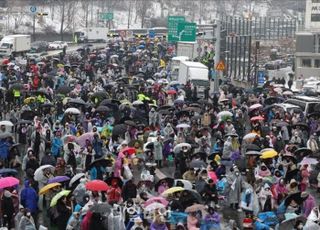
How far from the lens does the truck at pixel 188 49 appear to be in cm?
5617

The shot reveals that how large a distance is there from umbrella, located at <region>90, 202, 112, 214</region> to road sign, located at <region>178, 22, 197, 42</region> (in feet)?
116

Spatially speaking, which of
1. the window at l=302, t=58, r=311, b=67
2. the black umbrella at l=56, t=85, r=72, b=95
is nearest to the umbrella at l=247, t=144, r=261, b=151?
the black umbrella at l=56, t=85, r=72, b=95

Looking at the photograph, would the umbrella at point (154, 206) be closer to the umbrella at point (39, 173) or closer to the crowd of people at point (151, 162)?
the crowd of people at point (151, 162)

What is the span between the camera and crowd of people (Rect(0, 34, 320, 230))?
13.9m

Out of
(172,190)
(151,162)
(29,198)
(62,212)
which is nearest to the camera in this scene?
(62,212)

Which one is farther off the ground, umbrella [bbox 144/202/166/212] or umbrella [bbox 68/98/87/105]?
umbrella [bbox 68/98/87/105]

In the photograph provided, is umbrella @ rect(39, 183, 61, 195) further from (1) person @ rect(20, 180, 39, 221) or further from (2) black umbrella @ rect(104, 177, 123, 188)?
(2) black umbrella @ rect(104, 177, 123, 188)

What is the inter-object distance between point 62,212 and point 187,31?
1394 inches

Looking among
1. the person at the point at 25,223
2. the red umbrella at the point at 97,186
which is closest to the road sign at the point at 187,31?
the red umbrella at the point at 97,186

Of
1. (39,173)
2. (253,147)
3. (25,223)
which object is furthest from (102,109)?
(25,223)

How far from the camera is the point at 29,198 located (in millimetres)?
15055

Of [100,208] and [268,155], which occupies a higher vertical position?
[268,155]

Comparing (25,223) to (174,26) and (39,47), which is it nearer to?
(174,26)

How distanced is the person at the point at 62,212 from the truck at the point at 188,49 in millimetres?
42052
